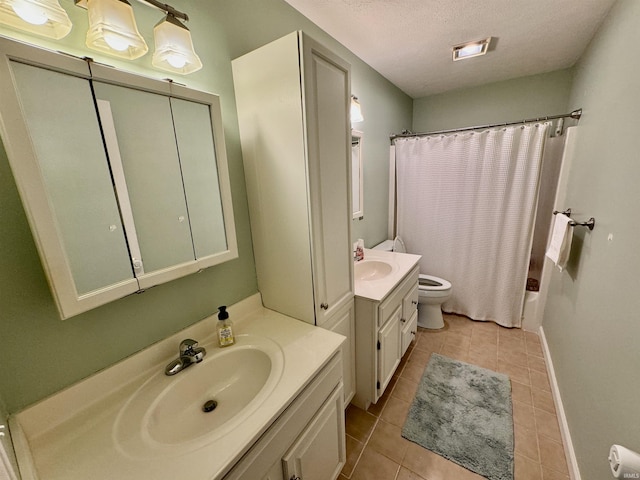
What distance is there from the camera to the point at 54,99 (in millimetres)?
663

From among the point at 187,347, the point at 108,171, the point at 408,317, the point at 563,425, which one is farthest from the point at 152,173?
the point at 563,425

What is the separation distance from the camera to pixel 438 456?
1.34m

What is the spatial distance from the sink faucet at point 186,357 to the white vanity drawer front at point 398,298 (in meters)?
0.92

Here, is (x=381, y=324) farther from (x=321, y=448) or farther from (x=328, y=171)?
(x=328, y=171)

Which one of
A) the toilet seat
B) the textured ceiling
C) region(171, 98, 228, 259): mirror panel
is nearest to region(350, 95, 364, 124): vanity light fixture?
the textured ceiling

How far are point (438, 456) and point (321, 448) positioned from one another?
76cm

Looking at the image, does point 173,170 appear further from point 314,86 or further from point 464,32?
point 464,32

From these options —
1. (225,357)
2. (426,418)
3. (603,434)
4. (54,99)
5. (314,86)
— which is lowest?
(426,418)

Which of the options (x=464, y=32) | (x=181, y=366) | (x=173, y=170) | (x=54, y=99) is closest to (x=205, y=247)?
(x=173, y=170)

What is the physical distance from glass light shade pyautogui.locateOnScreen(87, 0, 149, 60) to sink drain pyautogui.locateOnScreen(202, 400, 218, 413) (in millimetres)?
1185

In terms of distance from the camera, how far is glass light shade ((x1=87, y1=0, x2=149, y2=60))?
2.28ft

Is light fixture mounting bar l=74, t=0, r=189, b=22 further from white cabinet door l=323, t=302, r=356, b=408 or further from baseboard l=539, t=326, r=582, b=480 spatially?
baseboard l=539, t=326, r=582, b=480

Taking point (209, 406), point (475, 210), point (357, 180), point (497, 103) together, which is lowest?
point (209, 406)

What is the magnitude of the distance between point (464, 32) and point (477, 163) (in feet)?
3.40
